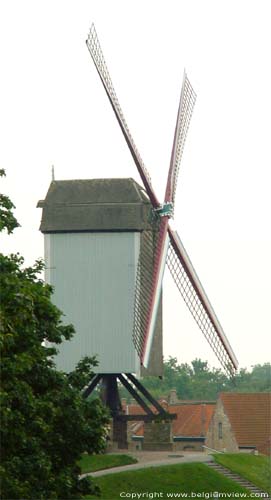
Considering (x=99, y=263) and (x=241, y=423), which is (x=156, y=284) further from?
(x=241, y=423)

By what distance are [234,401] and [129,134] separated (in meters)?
30.5

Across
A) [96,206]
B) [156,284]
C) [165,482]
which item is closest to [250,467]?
[165,482]

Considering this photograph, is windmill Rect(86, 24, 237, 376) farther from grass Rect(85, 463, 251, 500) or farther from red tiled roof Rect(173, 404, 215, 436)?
red tiled roof Rect(173, 404, 215, 436)

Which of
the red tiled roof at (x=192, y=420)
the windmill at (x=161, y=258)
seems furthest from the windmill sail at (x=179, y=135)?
the red tiled roof at (x=192, y=420)

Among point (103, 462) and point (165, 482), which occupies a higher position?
point (103, 462)

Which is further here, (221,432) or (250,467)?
(221,432)

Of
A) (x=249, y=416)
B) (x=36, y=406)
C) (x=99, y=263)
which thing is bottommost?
(x=36, y=406)

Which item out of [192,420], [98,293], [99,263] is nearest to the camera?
[98,293]

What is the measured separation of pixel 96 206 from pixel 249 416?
30.6 m

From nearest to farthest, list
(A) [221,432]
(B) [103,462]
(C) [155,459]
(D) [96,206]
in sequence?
(B) [103,462] → (C) [155,459] → (D) [96,206] → (A) [221,432]

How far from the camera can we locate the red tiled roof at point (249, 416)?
276ft

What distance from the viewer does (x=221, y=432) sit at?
85062 millimetres

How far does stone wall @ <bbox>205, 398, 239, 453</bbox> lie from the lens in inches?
3319

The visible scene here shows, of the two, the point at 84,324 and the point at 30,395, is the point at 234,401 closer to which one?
the point at 84,324
